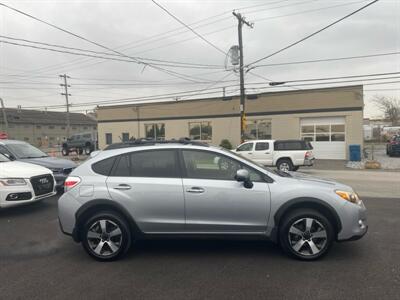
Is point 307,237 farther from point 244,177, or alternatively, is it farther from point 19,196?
→ point 19,196

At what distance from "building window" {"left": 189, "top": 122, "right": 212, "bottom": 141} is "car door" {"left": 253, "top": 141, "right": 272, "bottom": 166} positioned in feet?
42.3

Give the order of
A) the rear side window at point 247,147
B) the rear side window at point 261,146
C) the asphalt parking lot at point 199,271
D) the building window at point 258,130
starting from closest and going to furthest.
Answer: the asphalt parking lot at point 199,271 → the rear side window at point 261,146 → the rear side window at point 247,147 → the building window at point 258,130

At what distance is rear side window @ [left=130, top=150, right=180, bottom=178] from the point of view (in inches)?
184

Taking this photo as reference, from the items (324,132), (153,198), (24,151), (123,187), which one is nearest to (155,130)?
(324,132)

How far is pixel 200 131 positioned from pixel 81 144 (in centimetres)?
1222

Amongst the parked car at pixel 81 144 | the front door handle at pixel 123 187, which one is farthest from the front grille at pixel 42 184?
the parked car at pixel 81 144

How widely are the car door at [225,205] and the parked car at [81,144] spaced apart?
100 feet

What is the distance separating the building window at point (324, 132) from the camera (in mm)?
23719

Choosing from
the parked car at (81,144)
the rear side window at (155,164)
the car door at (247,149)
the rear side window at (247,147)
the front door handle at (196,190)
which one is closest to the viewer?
the front door handle at (196,190)

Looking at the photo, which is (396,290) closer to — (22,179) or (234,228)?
(234,228)

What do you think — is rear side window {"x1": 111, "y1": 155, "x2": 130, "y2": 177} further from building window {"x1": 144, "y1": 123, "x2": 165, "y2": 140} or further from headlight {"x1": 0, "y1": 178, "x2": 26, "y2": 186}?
building window {"x1": 144, "y1": 123, "x2": 165, "y2": 140}

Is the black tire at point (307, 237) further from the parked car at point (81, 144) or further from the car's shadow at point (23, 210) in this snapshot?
the parked car at point (81, 144)

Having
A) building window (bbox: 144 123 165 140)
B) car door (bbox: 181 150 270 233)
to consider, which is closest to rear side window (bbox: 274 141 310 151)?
car door (bbox: 181 150 270 233)

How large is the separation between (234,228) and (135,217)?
1334 mm
